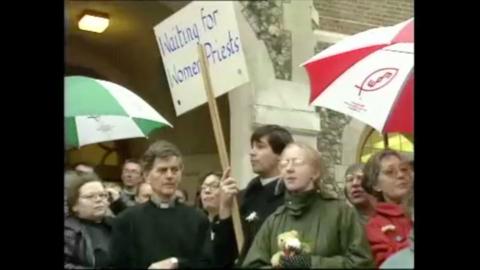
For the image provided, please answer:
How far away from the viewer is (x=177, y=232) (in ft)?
13.8

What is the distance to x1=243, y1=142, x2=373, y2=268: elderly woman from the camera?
13.5ft

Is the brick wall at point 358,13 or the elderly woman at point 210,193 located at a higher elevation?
the brick wall at point 358,13

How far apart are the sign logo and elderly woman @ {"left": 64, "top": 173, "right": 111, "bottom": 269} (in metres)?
1.39

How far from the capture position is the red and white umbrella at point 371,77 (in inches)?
165

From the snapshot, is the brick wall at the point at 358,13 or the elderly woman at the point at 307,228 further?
the brick wall at the point at 358,13

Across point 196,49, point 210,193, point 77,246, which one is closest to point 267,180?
point 210,193

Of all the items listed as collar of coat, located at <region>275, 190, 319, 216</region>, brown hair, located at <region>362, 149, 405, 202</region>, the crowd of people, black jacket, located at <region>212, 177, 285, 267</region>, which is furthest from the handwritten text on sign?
brown hair, located at <region>362, 149, 405, 202</region>

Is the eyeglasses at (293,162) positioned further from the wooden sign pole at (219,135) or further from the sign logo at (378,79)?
the sign logo at (378,79)

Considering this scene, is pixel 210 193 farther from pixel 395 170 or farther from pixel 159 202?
pixel 395 170

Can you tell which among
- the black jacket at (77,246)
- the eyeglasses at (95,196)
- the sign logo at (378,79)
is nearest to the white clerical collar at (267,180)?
the sign logo at (378,79)

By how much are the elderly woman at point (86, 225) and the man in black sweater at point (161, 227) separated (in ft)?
0.22
